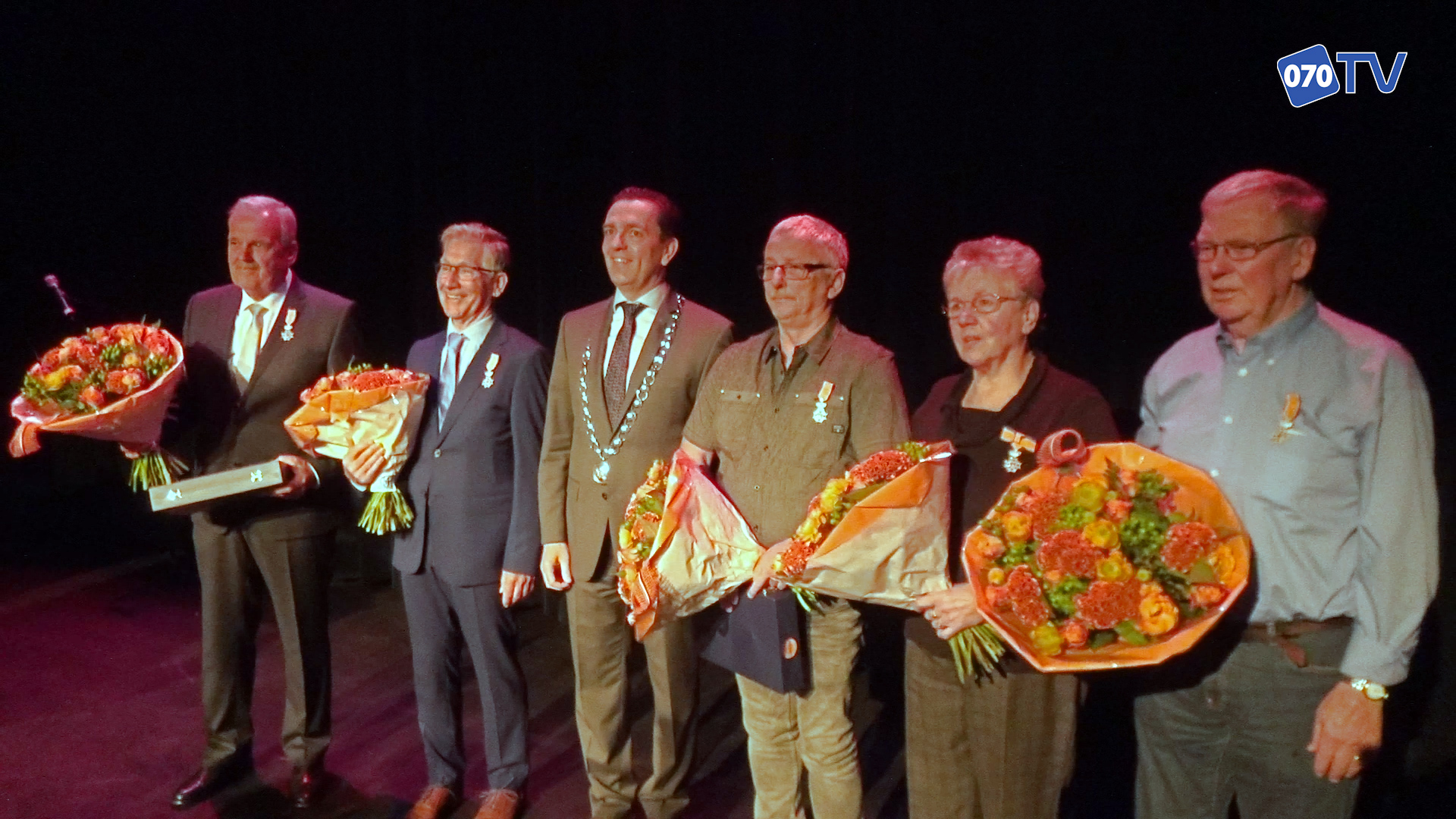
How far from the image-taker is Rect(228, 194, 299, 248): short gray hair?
2.81 meters

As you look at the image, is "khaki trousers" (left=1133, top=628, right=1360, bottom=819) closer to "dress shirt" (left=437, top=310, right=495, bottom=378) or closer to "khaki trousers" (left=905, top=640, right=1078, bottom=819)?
"khaki trousers" (left=905, top=640, right=1078, bottom=819)

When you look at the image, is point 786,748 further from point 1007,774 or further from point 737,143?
point 737,143

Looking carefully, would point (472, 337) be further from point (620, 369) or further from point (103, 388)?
point (103, 388)

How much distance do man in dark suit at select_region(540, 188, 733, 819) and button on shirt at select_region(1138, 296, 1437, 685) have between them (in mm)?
1233

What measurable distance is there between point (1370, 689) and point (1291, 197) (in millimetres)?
893

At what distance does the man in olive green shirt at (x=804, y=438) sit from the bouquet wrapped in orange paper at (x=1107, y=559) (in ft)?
1.52

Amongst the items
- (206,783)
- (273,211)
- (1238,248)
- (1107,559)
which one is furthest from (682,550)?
(206,783)

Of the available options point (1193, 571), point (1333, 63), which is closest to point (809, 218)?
point (1193, 571)

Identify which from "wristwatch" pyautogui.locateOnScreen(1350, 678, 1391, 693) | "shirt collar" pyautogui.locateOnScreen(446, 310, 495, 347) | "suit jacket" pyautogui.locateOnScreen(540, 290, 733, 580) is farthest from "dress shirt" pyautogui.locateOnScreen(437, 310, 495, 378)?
"wristwatch" pyautogui.locateOnScreen(1350, 678, 1391, 693)

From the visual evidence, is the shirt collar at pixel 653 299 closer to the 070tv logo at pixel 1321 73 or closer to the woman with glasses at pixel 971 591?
the woman with glasses at pixel 971 591

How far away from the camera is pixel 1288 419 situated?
1789 millimetres

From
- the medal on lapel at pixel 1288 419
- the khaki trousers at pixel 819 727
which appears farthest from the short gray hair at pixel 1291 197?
the khaki trousers at pixel 819 727

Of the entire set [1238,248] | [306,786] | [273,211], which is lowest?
[306,786]

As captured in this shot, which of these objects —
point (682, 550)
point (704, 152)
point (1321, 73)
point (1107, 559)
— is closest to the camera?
point (1107, 559)
